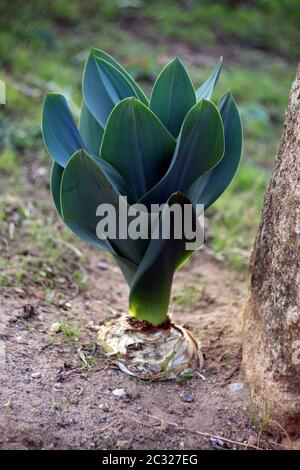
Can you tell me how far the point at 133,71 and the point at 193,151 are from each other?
129 inches

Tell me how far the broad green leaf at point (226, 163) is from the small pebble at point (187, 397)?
583 mm

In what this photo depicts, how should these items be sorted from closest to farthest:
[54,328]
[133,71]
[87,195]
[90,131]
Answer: [87,195] < [90,131] < [54,328] < [133,71]

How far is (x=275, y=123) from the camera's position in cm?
519

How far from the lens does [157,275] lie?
2084 millimetres

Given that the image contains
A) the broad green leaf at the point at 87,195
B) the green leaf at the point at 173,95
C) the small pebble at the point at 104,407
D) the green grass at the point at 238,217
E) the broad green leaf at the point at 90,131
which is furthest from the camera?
the green grass at the point at 238,217

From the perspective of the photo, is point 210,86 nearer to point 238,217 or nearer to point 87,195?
point 87,195

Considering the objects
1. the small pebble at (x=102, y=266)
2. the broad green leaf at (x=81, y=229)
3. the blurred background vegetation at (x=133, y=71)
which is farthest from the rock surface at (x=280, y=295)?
the small pebble at (x=102, y=266)

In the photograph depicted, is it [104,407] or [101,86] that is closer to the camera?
[104,407]

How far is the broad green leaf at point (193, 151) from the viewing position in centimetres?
192

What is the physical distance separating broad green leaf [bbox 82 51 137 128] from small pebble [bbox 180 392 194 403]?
0.86 metres

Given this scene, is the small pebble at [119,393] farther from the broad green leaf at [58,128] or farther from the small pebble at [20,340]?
the broad green leaf at [58,128]

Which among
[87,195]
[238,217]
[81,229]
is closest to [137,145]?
[87,195]

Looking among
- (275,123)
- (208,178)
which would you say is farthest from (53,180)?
(275,123)

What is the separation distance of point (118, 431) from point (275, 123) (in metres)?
3.71
